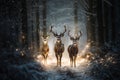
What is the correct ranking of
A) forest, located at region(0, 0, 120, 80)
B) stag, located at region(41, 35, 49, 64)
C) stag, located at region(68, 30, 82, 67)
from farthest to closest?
stag, located at region(41, 35, 49, 64), stag, located at region(68, 30, 82, 67), forest, located at region(0, 0, 120, 80)

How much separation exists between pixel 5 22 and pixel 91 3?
7.64 metres

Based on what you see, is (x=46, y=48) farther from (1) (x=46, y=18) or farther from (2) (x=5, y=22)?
(1) (x=46, y=18)

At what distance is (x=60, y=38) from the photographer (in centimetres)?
2225

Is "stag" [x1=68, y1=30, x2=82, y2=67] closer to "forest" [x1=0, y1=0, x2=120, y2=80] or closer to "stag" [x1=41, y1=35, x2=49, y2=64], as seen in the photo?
"forest" [x1=0, y1=0, x2=120, y2=80]

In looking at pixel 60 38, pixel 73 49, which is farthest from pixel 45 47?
pixel 73 49

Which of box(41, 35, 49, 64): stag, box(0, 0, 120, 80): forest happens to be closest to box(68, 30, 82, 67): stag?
box(0, 0, 120, 80): forest

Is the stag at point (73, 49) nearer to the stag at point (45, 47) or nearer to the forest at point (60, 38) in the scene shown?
the forest at point (60, 38)

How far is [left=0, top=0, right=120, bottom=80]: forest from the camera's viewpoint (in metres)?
19.8

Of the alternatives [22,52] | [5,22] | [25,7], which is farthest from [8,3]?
[22,52]

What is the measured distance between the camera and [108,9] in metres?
27.3

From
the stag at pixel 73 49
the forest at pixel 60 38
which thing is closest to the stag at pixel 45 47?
the forest at pixel 60 38

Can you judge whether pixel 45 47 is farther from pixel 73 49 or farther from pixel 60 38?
pixel 73 49

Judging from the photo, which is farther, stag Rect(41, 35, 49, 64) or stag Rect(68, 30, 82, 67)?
stag Rect(41, 35, 49, 64)

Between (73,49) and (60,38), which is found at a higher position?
(60,38)
